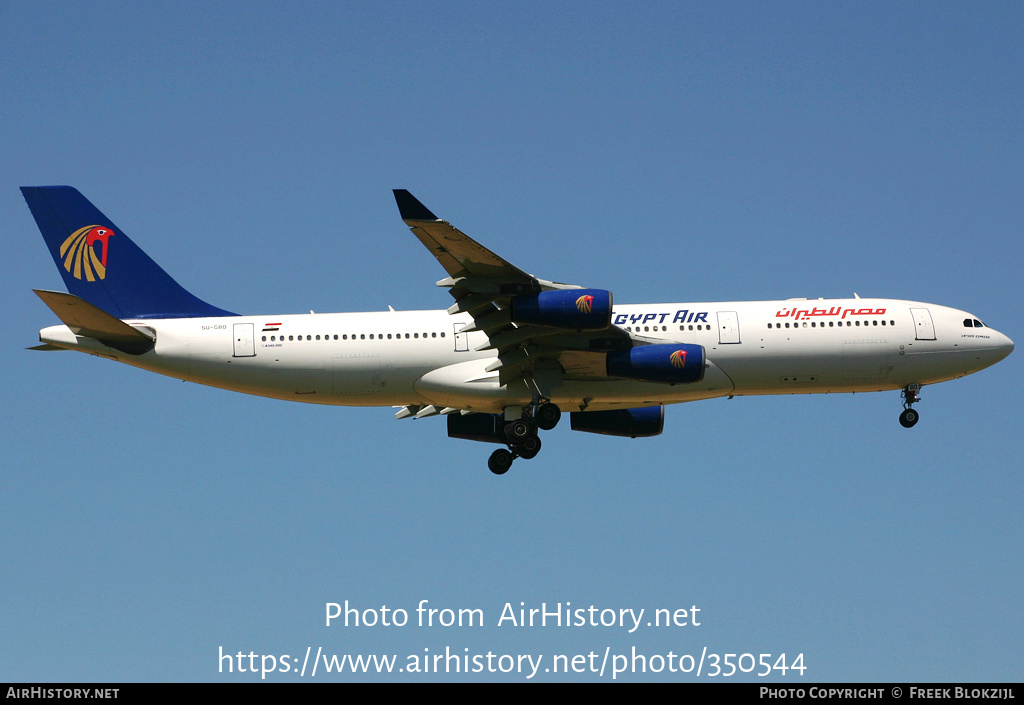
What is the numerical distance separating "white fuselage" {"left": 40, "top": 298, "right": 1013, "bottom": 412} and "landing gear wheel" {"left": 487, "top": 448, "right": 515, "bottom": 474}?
2.39 m

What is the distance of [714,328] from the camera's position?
129 feet

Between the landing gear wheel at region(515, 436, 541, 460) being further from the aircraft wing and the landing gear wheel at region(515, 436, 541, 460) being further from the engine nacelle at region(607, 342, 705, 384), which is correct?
the engine nacelle at region(607, 342, 705, 384)

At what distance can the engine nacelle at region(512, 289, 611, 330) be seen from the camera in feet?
117

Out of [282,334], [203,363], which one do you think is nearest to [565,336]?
[282,334]

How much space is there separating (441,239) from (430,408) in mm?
10984

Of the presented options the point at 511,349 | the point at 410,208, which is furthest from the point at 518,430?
the point at 410,208

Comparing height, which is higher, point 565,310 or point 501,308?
point 501,308

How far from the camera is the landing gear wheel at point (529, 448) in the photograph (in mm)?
40250

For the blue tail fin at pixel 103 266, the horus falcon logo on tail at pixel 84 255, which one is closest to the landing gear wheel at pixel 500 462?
the blue tail fin at pixel 103 266

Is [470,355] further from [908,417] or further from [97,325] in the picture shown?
[908,417]

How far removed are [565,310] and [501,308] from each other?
2679 mm

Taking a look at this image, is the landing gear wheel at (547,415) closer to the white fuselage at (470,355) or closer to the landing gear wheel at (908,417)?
the white fuselage at (470,355)

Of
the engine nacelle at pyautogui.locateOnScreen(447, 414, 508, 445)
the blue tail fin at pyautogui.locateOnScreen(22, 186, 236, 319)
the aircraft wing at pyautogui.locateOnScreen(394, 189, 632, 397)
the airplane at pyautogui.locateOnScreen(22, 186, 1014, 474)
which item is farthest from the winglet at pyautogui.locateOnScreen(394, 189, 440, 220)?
the engine nacelle at pyautogui.locateOnScreen(447, 414, 508, 445)

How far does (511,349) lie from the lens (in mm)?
38750
